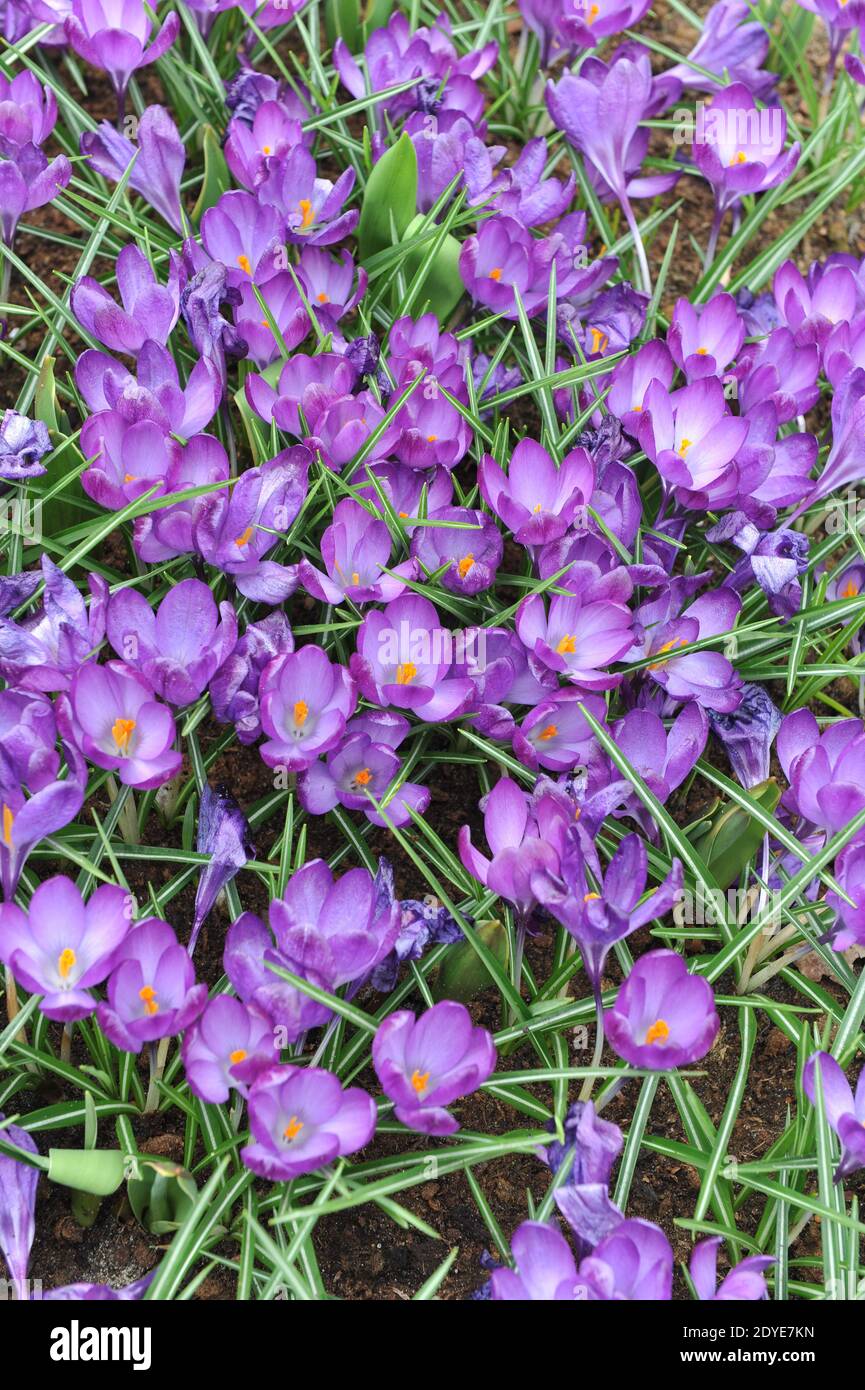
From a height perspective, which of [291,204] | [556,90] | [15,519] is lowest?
[15,519]

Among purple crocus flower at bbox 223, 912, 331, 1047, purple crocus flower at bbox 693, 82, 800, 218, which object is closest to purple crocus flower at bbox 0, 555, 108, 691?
purple crocus flower at bbox 223, 912, 331, 1047

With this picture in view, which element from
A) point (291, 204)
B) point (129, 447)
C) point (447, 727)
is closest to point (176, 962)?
point (447, 727)

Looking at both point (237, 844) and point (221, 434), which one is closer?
point (237, 844)

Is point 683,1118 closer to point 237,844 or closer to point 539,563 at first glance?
point 237,844

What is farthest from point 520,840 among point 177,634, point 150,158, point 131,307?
point 150,158

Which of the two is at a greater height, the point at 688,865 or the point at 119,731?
the point at 119,731

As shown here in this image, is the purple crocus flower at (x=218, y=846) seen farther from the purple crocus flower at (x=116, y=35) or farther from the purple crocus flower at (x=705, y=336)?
the purple crocus flower at (x=116, y=35)

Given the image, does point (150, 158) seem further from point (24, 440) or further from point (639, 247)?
point (639, 247)
